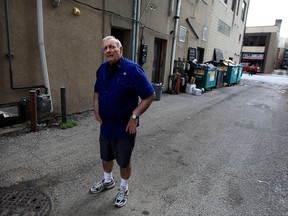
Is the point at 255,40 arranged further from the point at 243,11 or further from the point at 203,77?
the point at 203,77

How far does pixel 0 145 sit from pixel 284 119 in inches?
294

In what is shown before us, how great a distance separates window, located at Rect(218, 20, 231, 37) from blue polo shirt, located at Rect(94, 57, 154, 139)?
15.9 m

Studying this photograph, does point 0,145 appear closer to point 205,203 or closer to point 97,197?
point 97,197

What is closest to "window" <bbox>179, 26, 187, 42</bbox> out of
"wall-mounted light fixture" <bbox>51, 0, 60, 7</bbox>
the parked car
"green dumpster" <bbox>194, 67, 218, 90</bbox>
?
"green dumpster" <bbox>194, 67, 218, 90</bbox>

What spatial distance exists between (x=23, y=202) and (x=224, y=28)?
18267 millimetres

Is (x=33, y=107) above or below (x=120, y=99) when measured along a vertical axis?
below

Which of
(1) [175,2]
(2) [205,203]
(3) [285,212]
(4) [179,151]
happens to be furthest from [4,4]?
(1) [175,2]

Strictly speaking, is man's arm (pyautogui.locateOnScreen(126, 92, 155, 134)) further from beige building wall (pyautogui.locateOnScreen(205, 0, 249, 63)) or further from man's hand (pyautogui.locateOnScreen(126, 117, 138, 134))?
beige building wall (pyautogui.locateOnScreen(205, 0, 249, 63))

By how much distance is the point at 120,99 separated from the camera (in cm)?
233

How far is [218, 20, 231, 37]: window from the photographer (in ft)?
54.3

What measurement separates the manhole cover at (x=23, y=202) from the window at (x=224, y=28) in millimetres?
16517

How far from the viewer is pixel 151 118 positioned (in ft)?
20.4

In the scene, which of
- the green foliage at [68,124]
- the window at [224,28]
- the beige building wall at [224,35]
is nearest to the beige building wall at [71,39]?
the green foliage at [68,124]

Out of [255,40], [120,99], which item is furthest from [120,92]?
[255,40]
